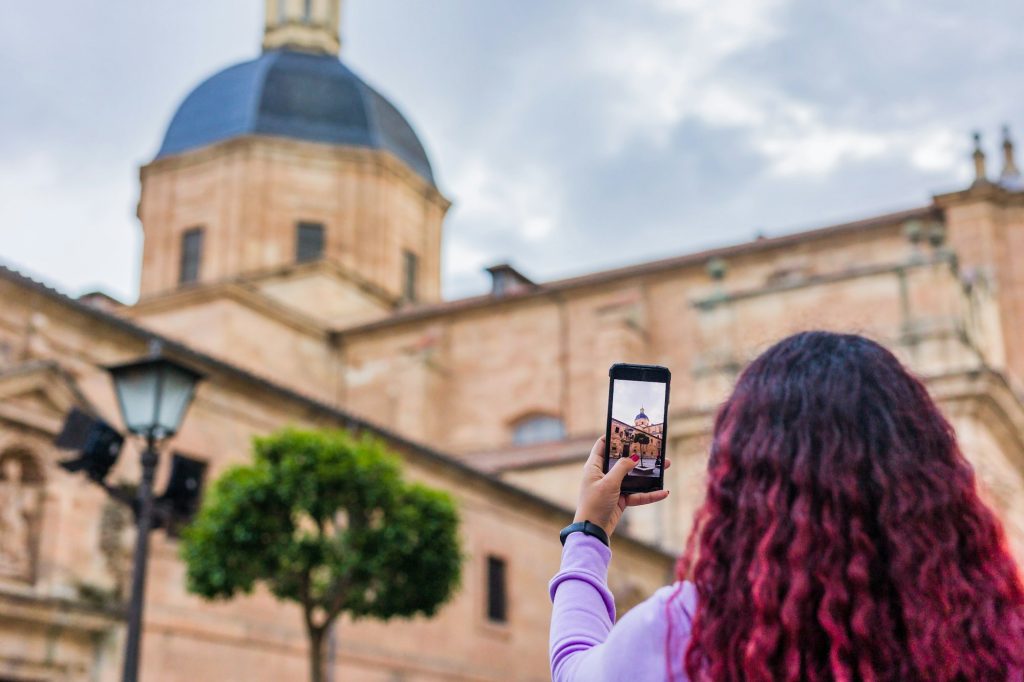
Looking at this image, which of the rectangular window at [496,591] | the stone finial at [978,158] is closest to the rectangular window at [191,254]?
the rectangular window at [496,591]

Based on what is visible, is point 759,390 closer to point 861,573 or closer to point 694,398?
point 861,573

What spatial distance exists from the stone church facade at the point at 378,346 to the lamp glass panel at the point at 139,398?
290 inches

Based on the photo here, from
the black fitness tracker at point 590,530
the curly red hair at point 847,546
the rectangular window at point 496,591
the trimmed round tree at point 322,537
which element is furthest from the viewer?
the rectangular window at point 496,591

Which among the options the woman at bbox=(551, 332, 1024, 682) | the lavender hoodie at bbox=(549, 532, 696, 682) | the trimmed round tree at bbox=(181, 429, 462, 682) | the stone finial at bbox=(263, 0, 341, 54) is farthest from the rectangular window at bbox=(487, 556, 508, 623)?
the stone finial at bbox=(263, 0, 341, 54)

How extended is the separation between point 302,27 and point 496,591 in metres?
24.1

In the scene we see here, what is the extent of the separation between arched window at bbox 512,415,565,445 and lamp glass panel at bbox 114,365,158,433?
25316 mm

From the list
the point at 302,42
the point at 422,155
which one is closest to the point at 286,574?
the point at 422,155

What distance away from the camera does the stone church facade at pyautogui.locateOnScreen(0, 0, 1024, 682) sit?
1648cm

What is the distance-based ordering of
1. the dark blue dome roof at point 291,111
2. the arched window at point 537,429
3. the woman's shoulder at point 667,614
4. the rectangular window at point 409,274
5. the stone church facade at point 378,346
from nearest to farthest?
1. the woman's shoulder at point 667,614
2. the stone church facade at point 378,346
3. the arched window at point 537,429
4. the dark blue dome roof at point 291,111
5. the rectangular window at point 409,274

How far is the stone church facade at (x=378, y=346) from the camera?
54.1 feet

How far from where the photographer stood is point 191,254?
37094 mm

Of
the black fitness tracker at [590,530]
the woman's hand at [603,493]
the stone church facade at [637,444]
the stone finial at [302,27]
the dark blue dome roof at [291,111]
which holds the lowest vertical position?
the black fitness tracker at [590,530]

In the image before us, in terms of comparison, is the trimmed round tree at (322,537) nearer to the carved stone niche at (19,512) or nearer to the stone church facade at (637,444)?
the carved stone niche at (19,512)

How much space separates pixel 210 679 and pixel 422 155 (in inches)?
952
